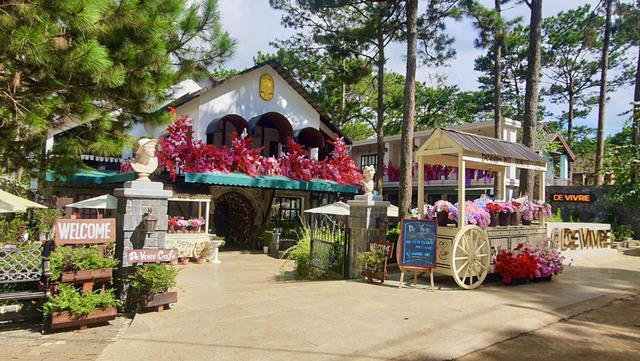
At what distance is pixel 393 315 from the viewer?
5754 mm

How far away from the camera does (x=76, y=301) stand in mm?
5102

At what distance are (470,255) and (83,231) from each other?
6359 millimetres

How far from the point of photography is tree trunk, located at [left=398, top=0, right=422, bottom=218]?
11594mm

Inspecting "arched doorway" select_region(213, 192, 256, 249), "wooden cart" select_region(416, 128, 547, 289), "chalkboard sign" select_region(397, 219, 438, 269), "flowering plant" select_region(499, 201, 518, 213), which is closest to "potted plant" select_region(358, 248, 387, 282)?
"chalkboard sign" select_region(397, 219, 438, 269)

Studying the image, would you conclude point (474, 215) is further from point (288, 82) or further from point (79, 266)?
point (288, 82)

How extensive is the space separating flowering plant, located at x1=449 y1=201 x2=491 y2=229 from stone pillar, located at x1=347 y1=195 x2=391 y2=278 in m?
1.38

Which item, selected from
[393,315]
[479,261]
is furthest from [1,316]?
[479,261]

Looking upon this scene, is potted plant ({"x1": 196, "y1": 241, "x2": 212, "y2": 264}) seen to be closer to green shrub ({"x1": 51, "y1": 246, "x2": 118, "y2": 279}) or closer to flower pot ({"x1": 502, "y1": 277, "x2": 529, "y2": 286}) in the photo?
green shrub ({"x1": 51, "y1": 246, "x2": 118, "y2": 279})

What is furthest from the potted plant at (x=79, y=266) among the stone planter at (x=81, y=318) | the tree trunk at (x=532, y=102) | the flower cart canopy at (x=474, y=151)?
the tree trunk at (x=532, y=102)

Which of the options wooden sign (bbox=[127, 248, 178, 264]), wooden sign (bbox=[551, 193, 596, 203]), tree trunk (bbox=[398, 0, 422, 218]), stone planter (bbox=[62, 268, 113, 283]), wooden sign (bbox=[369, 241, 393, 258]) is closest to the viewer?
stone planter (bbox=[62, 268, 113, 283])

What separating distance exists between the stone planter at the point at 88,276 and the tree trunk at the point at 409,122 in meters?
7.78

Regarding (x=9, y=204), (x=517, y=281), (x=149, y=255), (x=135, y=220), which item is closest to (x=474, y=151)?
(x=517, y=281)

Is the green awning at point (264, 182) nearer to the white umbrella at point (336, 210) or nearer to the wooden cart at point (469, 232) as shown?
the white umbrella at point (336, 210)

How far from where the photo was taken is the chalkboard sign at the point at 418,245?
756 cm
